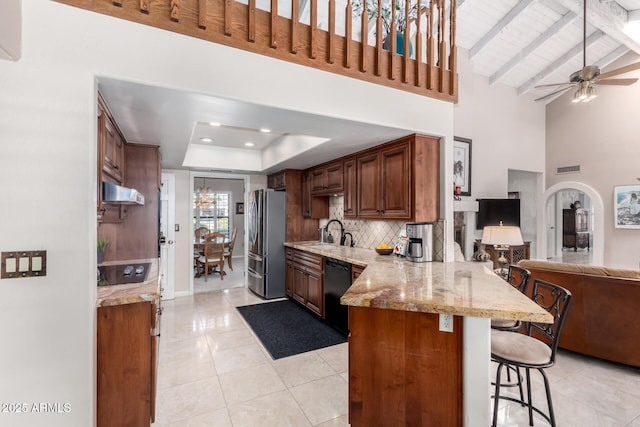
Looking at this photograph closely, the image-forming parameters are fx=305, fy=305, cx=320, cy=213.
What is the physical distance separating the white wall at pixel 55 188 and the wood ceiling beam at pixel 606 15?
561 centimetres

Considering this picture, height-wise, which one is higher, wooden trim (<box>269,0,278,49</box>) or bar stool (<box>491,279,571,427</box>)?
wooden trim (<box>269,0,278,49</box>)

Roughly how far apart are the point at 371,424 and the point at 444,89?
2.84 metres

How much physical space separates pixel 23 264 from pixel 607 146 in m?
8.90

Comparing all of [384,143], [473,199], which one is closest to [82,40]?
[384,143]

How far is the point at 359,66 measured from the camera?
8.04 feet

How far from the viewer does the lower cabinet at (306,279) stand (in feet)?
13.1

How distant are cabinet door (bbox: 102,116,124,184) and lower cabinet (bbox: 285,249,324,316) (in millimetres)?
2435

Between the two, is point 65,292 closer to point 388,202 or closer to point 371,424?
point 371,424

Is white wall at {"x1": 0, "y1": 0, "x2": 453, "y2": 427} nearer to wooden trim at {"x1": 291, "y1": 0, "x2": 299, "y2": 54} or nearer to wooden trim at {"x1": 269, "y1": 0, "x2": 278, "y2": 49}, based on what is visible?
wooden trim at {"x1": 269, "y1": 0, "x2": 278, "y2": 49}

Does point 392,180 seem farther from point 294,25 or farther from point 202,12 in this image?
point 202,12

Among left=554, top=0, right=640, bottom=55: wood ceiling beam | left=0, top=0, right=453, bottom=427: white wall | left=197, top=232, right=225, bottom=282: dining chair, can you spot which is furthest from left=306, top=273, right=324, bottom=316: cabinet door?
left=554, top=0, right=640, bottom=55: wood ceiling beam

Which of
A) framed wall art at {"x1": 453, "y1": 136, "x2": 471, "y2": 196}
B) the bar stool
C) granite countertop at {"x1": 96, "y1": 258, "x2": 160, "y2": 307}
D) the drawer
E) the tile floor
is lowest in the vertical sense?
the tile floor

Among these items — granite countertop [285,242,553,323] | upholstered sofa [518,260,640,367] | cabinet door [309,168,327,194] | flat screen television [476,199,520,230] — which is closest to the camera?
granite countertop [285,242,553,323]

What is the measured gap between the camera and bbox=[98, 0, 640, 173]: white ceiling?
2.19 meters
